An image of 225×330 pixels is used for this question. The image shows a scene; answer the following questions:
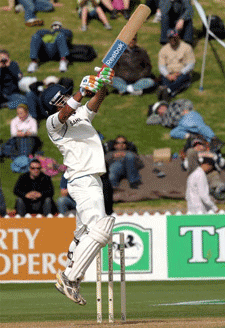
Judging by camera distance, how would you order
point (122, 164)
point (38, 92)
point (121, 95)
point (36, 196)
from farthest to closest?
point (121, 95)
point (38, 92)
point (122, 164)
point (36, 196)

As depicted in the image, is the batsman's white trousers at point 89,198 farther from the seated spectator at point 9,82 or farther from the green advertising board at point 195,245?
the seated spectator at point 9,82

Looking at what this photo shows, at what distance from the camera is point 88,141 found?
7887 mm

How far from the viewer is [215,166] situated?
15.2 metres

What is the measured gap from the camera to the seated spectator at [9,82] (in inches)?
692

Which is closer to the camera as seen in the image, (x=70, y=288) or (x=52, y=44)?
(x=70, y=288)

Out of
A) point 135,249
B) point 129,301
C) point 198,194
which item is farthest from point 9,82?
point 129,301

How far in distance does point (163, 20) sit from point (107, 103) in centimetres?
214

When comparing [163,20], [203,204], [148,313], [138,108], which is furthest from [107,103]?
[148,313]

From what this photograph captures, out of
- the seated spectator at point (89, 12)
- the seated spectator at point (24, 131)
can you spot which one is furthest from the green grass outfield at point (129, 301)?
the seated spectator at point (89, 12)

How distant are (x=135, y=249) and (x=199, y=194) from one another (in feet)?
4.72

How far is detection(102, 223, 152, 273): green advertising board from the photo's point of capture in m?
13.6

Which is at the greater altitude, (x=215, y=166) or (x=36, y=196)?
(x=215, y=166)

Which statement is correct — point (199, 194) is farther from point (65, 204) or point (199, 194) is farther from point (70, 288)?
point (70, 288)

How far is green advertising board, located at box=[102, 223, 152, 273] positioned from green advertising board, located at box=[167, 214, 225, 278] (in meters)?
0.34
